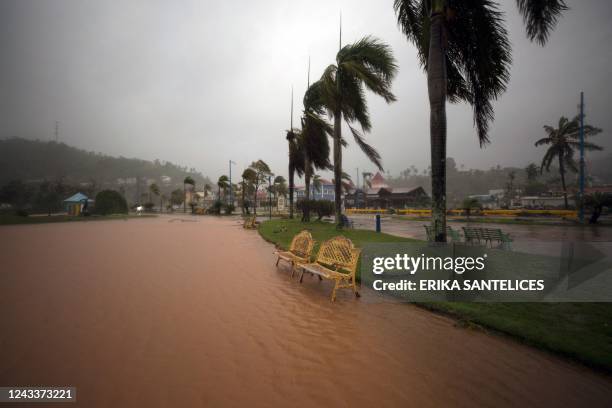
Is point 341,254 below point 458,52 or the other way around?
below

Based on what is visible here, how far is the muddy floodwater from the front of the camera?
251cm

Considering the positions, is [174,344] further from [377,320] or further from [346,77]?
[346,77]

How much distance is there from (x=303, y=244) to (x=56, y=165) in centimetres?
18408

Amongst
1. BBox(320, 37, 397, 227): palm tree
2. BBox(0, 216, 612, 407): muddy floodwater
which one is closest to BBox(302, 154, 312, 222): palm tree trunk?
BBox(320, 37, 397, 227): palm tree

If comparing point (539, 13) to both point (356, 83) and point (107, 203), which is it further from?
point (107, 203)

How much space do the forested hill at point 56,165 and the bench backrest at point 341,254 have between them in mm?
119541

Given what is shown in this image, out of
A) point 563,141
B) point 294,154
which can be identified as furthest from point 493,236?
point 563,141

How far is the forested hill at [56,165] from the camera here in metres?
119

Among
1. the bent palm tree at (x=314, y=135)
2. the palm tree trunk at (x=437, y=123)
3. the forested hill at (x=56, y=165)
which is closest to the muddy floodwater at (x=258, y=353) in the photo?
the palm tree trunk at (x=437, y=123)

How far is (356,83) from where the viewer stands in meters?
13.3

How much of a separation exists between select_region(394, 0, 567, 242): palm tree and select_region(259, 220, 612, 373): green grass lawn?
1557mm

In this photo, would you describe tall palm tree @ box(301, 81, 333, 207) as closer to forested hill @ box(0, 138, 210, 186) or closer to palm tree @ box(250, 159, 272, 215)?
palm tree @ box(250, 159, 272, 215)

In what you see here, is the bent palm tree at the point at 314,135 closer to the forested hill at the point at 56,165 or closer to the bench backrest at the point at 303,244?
the bench backrest at the point at 303,244

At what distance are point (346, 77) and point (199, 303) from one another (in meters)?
12.4
